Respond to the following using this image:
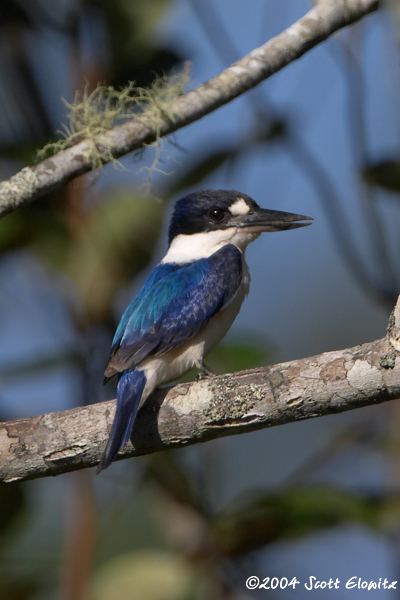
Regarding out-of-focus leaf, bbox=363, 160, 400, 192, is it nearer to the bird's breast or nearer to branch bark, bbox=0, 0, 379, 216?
branch bark, bbox=0, 0, 379, 216

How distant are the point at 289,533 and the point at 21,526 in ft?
→ 3.06

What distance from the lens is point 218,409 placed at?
7.77 feet

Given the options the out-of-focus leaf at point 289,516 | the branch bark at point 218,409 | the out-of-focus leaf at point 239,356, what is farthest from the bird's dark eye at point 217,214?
the out-of-focus leaf at point 289,516

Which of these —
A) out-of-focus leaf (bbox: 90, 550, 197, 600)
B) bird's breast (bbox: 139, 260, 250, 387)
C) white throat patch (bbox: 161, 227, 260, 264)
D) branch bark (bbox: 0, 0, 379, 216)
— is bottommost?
out-of-focus leaf (bbox: 90, 550, 197, 600)

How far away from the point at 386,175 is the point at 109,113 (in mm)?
991

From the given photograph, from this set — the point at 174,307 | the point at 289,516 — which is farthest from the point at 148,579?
the point at 174,307

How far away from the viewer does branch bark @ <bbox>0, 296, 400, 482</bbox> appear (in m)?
2.19

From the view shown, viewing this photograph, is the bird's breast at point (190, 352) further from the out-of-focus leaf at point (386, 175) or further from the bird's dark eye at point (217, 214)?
the out-of-focus leaf at point (386, 175)

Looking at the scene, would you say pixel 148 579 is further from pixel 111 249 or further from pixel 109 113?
pixel 109 113

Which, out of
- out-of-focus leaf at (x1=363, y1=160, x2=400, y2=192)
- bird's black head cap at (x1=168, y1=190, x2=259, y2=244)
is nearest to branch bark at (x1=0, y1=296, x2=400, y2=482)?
out-of-focus leaf at (x1=363, y1=160, x2=400, y2=192)

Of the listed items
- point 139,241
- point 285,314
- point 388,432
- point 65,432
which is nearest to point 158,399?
point 65,432

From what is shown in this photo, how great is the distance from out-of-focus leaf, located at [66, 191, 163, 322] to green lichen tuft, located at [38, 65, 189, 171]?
22cm

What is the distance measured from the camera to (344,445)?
106 inches

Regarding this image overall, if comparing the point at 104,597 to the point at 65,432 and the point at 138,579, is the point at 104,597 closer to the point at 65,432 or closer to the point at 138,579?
the point at 138,579
